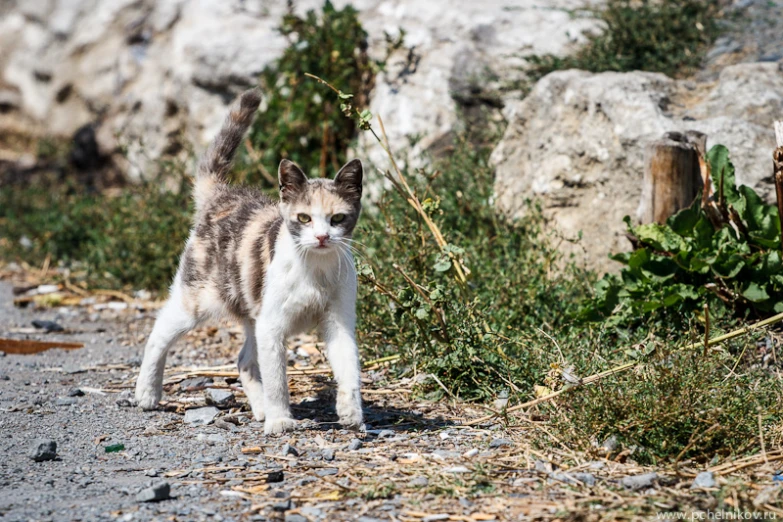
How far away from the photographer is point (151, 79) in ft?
35.2

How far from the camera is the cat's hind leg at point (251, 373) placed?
15.6 feet

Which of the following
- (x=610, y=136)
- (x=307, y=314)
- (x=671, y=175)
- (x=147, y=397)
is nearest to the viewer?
(x=307, y=314)

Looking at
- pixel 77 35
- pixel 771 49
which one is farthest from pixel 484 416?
pixel 77 35

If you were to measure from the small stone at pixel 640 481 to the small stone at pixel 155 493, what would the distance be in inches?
72.7

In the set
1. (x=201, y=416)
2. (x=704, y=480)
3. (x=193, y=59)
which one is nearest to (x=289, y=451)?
(x=201, y=416)

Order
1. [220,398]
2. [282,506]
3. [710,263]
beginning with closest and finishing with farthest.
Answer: [282,506]
[220,398]
[710,263]

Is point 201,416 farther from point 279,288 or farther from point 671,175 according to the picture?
point 671,175

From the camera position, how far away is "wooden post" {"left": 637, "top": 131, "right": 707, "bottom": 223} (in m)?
5.56

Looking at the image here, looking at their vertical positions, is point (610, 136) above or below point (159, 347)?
above

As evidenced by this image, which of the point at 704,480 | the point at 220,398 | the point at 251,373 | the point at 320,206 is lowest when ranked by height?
the point at 704,480

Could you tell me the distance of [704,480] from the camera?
3389 millimetres

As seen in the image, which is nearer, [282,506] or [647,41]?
[282,506]

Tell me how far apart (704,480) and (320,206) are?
2183 millimetres

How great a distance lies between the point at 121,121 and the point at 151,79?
33.0 inches
